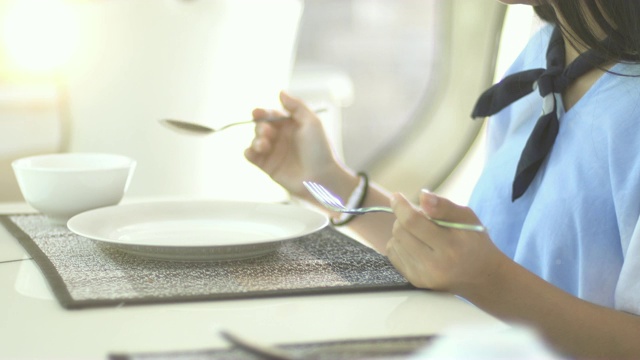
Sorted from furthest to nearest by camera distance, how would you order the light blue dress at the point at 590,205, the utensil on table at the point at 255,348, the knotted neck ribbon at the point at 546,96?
1. the knotted neck ribbon at the point at 546,96
2. the light blue dress at the point at 590,205
3. the utensil on table at the point at 255,348

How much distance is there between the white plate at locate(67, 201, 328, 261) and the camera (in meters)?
0.70

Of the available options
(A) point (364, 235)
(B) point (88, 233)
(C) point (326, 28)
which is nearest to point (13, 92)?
(A) point (364, 235)

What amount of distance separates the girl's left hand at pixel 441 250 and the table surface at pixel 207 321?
2cm

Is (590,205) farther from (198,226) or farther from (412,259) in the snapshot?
(198,226)

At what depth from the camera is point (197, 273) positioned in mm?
679

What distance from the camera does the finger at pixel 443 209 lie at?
65 cm

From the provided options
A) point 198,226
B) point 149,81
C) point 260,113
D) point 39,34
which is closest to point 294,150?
point 260,113

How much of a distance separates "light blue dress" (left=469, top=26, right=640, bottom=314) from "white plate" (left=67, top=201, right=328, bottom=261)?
24 centimetres

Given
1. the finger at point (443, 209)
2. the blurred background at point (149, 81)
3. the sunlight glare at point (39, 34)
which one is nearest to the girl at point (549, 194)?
the finger at point (443, 209)

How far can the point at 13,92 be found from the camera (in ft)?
5.32

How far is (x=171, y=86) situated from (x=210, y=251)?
938 mm

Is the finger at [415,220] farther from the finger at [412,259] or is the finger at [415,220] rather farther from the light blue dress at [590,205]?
the light blue dress at [590,205]

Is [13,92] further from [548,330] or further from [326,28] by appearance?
[326,28]

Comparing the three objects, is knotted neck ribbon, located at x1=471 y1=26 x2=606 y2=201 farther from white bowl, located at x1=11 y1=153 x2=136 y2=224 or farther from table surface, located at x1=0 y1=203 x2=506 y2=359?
white bowl, located at x1=11 y1=153 x2=136 y2=224
